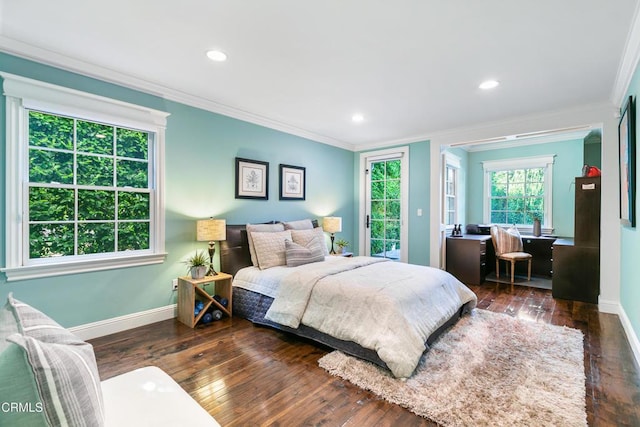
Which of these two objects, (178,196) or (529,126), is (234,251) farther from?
(529,126)

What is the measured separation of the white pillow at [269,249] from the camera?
349 centimetres

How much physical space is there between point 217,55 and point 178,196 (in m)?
1.57

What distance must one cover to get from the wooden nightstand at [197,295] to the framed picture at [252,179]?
3.68 feet

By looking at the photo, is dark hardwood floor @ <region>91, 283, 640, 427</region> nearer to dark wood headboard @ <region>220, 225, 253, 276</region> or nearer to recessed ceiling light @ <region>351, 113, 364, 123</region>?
dark wood headboard @ <region>220, 225, 253, 276</region>

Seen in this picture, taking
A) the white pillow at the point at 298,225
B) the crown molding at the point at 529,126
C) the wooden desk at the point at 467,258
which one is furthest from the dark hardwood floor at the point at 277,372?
the crown molding at the point at 529,126

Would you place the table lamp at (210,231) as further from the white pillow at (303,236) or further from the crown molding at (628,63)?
the crown molding at (628,63)

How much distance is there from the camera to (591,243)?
3.90 metres

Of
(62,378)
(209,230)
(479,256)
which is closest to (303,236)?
(209,230)

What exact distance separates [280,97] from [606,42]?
9.33ft

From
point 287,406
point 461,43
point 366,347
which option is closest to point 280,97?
point 461,43

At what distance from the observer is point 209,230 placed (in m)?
3.31

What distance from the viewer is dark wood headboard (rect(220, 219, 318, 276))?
11.8 feet

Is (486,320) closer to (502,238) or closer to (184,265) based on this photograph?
(502,238)

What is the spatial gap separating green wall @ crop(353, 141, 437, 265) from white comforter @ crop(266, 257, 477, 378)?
182 centimetres
